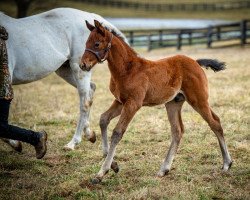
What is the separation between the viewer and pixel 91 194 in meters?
4.62

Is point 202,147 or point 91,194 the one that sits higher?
point 91,194

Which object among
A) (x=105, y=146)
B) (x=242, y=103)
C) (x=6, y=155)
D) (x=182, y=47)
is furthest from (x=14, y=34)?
(x=182, y=47)

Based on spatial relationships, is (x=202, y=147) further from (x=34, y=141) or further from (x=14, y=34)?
(x=14, y=34)

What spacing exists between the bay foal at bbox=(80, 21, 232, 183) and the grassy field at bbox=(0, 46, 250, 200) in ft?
0.89

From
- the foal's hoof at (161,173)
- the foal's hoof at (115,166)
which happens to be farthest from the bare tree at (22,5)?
the foal's hoof at (161,173)

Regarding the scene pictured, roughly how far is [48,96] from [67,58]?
521 centimetres

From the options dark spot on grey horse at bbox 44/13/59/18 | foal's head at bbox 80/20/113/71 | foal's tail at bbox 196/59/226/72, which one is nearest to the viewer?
foal's head at bbox 80/20/113/71

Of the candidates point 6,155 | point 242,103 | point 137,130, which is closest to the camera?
point 6,155

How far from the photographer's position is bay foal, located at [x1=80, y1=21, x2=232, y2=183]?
480 cm

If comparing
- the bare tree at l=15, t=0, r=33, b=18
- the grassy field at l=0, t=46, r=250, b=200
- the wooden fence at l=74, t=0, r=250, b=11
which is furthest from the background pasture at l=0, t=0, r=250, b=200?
the wooden fence at l=74, t=0, r=250, b=11

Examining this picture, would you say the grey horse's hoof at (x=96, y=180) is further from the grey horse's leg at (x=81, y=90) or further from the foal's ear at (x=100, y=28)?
the grey horse's leg at (x=81, y=90)

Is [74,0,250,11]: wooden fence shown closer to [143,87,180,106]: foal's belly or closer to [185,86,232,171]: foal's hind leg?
[185,86,232,171]: foal's hind leg

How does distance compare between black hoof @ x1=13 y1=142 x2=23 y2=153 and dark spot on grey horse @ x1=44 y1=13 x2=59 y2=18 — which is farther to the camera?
dark spot on grey horse @ x1=44 y1=13 x2=59 y2=18

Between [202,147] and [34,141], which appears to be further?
[202,147]
